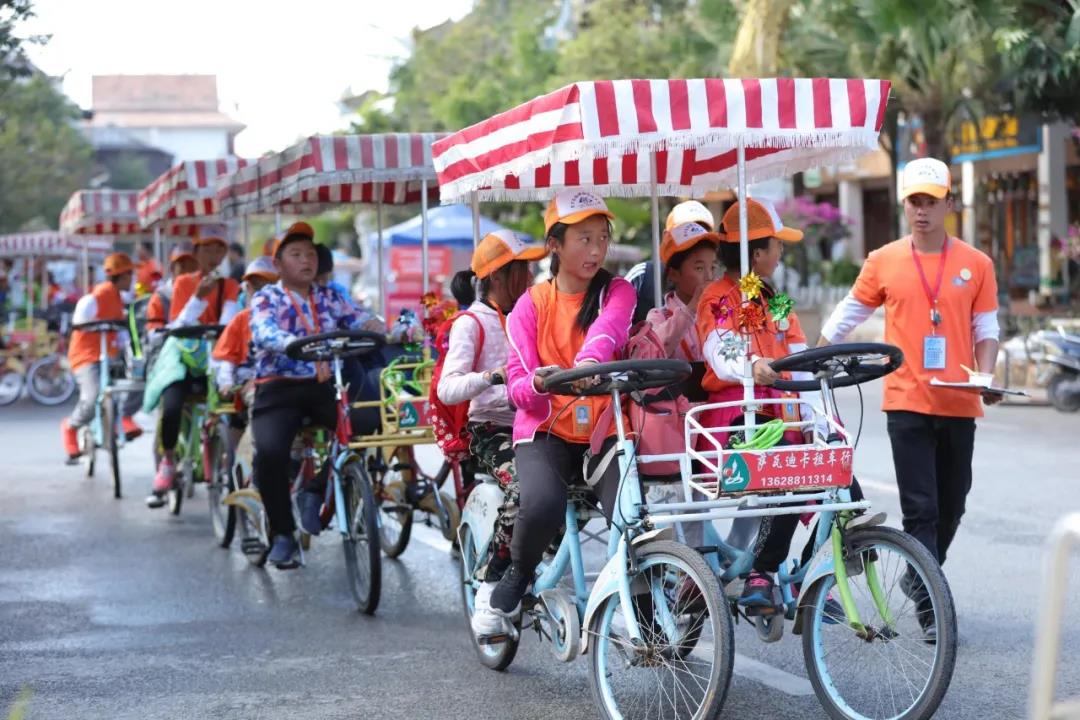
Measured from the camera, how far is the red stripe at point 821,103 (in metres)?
5.46

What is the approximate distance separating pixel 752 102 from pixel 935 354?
1558mm

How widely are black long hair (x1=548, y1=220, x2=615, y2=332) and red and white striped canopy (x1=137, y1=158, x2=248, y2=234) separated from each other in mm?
6311

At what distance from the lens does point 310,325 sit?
845cm

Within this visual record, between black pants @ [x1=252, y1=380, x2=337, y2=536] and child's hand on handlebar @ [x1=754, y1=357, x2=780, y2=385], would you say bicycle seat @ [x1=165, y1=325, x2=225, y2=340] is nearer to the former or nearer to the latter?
black pants @ [x1=252, y1=380, x2=337, y2=536]

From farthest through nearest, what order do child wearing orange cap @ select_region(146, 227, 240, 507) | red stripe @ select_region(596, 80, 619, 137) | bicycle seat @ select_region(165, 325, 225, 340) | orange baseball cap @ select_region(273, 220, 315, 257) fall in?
child wearing orange cap @ select_region(146, 227, 240, 507) → bicycle seat @ select_region(165, 325, 225, 340) → orange baseball cap @ select_region(273, 220, 315, 257) → red stripe @ select_region(596, 80, 619, 137)

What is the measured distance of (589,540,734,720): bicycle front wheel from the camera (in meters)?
4.77

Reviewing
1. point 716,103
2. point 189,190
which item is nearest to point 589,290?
point 716,103

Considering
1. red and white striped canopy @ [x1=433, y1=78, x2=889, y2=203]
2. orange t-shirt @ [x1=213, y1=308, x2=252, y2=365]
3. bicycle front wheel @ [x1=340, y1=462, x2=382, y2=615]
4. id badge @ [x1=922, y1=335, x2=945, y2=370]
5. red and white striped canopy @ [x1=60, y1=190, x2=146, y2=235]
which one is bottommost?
bicycle front wheel @ [x1=340, y1=462, x2=382, y2=615]

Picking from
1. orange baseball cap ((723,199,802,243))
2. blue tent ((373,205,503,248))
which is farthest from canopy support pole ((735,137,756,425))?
blue tent ((373,205,503,248))

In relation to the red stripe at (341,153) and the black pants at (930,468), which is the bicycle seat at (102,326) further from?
the black pants at (930,468)

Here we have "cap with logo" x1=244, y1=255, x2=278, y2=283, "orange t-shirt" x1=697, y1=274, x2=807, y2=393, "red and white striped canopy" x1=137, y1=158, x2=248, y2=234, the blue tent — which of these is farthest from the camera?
the blue tent

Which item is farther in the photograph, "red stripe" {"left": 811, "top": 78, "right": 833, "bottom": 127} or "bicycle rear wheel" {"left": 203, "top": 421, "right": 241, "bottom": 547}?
"bicycle rear wheel" {"left": 203, "top": 421, "right": 241, "bottom": 547}

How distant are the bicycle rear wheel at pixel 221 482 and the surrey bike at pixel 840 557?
497cm

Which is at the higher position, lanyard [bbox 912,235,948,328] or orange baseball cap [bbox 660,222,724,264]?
orange baseball cap [bbox 660,222,724,264]
